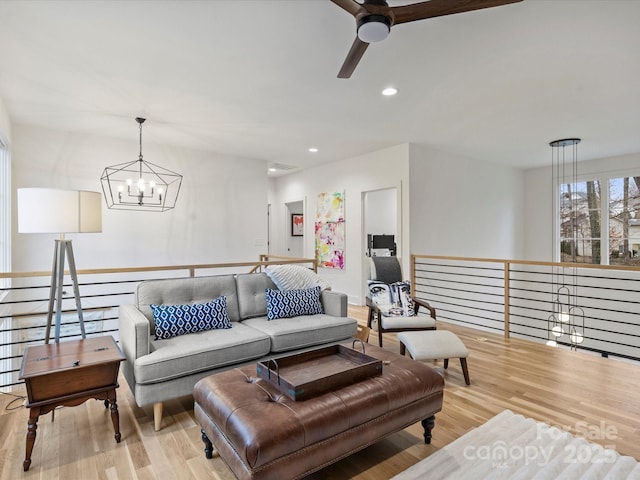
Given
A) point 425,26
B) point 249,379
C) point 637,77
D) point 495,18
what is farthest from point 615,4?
point 249,379

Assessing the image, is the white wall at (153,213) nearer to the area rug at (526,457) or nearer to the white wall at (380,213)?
the white wall at (380,213)

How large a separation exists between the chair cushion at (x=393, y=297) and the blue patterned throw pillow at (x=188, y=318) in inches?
66.3

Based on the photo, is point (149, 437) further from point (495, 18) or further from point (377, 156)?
point (377, 156)

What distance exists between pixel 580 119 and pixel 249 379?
4674 mm

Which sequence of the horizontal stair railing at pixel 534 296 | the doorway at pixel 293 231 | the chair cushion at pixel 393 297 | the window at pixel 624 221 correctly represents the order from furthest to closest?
the doorway at pixel 293 231, the window at pixel 624 221, the horizontal stair railing at pixel 534 296, the chair cushion at pixel 393 297

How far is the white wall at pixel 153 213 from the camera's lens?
4414 mm

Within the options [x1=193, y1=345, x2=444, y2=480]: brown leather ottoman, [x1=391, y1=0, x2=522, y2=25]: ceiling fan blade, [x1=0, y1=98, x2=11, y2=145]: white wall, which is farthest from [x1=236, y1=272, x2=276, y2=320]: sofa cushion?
[x1=0, y1=98, x2=11, y2=145]: white wall

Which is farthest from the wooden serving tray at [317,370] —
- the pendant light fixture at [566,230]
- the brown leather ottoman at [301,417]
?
the pendant light fixture at [566,230]

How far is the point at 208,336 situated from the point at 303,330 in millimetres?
773

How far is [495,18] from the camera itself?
2178 mm

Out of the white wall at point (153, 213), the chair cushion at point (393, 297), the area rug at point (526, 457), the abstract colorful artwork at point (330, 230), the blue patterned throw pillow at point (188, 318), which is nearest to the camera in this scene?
the area rug at point (526, 457)

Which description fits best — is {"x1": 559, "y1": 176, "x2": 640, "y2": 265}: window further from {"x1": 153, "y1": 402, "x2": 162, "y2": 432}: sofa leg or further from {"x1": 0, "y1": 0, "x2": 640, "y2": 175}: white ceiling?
{"x1": 153, "y1": 402, "x2": 162, "y2": 432}: sofa leg

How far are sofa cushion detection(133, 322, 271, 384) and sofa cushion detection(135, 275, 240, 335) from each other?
1.08 feet

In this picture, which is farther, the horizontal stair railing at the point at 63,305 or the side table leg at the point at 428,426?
the horizontal stair railing at the point at 63,305
